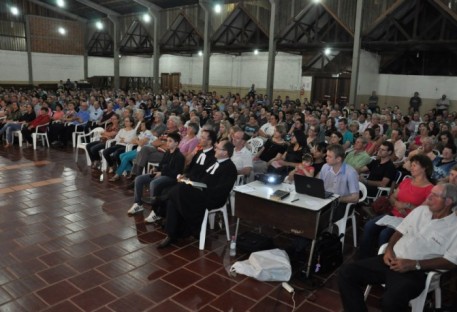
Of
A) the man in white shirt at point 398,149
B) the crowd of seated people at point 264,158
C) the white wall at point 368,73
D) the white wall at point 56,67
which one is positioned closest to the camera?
the crowd of seated people at point 264,158

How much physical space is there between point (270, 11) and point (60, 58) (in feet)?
48.4

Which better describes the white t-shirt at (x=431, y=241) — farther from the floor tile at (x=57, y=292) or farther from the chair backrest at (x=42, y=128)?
the chair backrest at (x=42, y=128)

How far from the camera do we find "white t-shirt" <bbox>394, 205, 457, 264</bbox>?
8.20 ft

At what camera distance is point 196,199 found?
3.77 meters

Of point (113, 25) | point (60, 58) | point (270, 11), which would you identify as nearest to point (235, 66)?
point (270, 11)

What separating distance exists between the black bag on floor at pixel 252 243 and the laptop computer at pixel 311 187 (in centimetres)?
59

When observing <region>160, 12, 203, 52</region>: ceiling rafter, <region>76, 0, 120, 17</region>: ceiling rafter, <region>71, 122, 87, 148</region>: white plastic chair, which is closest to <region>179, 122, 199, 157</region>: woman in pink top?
<region>71, 122, 87, 148</region>: white plastic chair

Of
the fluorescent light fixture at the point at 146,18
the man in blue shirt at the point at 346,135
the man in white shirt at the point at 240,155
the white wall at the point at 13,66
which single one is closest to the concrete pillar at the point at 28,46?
the white wall at the point at 13,66

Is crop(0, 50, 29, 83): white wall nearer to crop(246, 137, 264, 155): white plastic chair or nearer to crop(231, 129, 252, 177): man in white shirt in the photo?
crop(246, 137, 264, 155): white plastic chair

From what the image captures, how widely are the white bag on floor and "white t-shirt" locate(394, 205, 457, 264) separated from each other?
95 centimetres

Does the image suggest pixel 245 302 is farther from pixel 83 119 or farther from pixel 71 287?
pixel 83 119

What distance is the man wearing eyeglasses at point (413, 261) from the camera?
2.43 meters

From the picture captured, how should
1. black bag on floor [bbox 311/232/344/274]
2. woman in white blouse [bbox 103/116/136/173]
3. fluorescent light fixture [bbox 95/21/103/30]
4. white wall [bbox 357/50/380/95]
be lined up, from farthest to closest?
fluorescent light fixture [bbox 95/21/103/30] → white wall [bbox 357/50/380/95] → woman in white blouse [bbox 103/116/136/173] → black bag on floor [bbox 311/232/344/274]

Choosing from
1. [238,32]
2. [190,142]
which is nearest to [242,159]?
[190,142]
